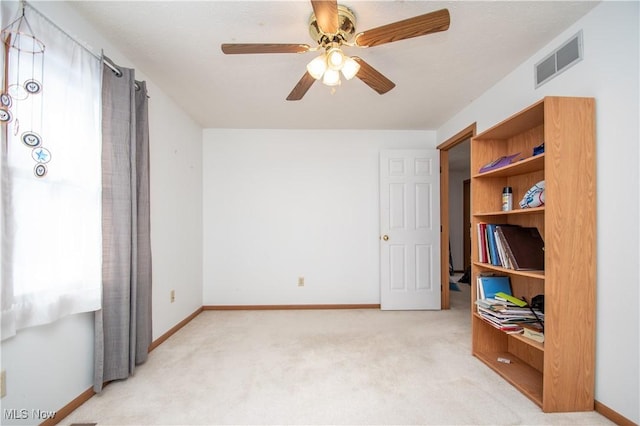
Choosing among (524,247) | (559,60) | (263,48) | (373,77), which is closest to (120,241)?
(263,48)

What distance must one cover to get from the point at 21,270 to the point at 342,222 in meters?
2.81

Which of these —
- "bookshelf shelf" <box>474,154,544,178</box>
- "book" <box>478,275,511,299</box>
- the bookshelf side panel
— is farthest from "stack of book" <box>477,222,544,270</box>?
"bookshelf shelf" <box>474,154,544,178</box>

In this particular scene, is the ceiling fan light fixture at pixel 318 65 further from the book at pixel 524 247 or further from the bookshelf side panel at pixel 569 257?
the book at pixel 524 247

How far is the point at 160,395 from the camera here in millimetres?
1663

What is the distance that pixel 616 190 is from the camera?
4.64ft

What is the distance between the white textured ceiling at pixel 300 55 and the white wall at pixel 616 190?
22cm

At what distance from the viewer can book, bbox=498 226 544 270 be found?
1772 millimetres

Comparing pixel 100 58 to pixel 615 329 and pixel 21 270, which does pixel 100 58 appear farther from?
pixel 615 329

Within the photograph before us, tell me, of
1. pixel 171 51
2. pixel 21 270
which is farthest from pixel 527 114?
pixel 21 270

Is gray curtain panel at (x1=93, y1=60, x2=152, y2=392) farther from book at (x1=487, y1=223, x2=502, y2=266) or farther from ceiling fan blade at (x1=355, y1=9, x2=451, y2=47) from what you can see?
book at (x1=487, y1=223, x2=502, y2=266)

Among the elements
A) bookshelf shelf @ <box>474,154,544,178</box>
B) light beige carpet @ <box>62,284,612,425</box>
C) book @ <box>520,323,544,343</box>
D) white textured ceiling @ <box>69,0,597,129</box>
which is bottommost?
light beige carpet @ <box>62,284,612,425</box>

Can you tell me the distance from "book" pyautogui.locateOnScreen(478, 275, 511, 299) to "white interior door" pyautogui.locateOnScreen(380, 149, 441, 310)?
124cm

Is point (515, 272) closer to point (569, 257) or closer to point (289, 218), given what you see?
point (569, 257)

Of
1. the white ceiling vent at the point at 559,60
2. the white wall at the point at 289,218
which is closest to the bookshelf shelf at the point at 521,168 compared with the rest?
the white ceiling vent at the point at 559,60
